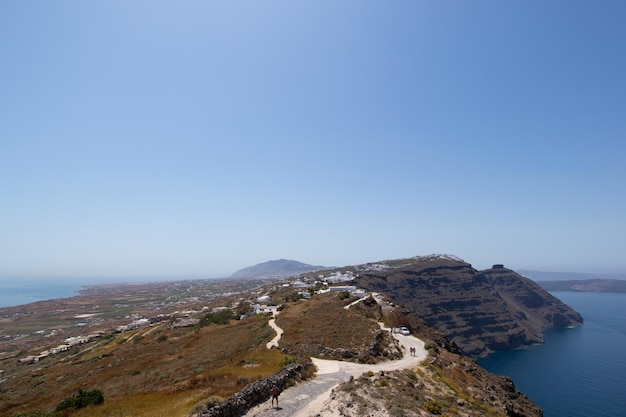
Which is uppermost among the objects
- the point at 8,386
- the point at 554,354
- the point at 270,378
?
the point at 270,378

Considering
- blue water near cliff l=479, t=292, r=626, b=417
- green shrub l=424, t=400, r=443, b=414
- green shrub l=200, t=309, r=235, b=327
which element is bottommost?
blue water near cliff l=479, t=292, r=626, b=417

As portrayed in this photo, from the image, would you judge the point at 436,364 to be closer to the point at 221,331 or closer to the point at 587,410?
the point at 221,331

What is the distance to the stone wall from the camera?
20.4 metres

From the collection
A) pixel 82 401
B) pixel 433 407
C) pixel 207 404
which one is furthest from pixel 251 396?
pixel 82 401

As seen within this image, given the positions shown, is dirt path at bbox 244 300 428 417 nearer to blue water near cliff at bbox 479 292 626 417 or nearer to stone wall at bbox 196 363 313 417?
stone wall at bbox 196 363 313 417

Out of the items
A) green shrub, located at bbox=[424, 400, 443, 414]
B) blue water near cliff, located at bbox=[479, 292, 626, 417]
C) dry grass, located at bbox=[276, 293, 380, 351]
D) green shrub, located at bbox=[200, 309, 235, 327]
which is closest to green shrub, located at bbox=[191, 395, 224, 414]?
green shrub, located at bbox=[424, 400, 443, 414]

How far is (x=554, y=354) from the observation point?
161750 mm

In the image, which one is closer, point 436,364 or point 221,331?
point 436,364

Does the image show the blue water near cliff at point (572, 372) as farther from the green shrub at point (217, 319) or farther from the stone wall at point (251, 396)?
the stone wall at point (251, 396)

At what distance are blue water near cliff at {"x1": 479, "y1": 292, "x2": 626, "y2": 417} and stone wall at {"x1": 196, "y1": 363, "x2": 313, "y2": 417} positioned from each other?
10408 centimetres

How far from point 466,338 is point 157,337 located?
540 ft

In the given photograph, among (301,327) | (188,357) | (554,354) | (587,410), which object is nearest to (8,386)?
(188,357)

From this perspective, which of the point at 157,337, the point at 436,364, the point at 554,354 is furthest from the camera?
the point at 554,354

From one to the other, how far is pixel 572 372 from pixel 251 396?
158814mm
